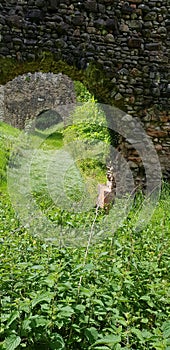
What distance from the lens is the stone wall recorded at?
5566 mm

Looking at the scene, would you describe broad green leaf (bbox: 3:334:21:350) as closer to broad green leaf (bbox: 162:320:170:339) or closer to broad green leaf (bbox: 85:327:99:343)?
broad green leaf (bbox: 85:327:99:343)

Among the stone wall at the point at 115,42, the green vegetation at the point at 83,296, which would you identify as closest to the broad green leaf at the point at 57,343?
the green vegetation at the point at 83,296

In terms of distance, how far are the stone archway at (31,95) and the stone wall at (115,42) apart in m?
7.46

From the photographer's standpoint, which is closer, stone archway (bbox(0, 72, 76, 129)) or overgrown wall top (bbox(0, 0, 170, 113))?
overgrown wall top (bbox(0, 0, 170, 113))

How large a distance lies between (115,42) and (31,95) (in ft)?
26.3

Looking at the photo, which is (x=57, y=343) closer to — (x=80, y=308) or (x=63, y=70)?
(x=80, y=308)

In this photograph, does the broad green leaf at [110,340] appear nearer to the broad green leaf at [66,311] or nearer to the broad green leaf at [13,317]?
the broad green leaf at [66,311]

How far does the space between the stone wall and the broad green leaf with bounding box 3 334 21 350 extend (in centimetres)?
438

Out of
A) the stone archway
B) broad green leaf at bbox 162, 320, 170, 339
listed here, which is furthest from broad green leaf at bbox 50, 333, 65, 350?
the stone archway

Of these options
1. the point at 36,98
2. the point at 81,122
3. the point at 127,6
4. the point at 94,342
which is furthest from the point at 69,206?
the point at 36,98

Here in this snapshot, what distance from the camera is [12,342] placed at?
1786 millimetres

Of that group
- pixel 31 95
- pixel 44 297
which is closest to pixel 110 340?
pixel 44 297

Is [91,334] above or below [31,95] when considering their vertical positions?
above

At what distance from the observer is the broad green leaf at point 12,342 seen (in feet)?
5.78
